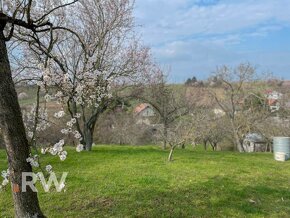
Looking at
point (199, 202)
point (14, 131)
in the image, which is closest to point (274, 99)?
point (199, 202)

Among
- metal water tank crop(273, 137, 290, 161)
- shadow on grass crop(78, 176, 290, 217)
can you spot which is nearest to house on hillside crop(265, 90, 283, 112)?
metal water tank crop(273, 137, 290, 161)

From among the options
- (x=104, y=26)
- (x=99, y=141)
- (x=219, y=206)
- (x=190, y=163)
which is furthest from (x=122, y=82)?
(x=99, y=141)

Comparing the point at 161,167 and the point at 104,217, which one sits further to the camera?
the point at 161,167

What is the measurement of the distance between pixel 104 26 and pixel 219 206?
10.2 m

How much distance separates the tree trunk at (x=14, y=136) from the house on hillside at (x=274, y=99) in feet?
83.8

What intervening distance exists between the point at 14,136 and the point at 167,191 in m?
4.14

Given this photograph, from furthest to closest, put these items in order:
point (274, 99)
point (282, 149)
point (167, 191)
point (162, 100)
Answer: point (274, 99)
point (162, 100)
point (282, 149)
point (167, 191)

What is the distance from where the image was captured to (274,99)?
96.3 feet

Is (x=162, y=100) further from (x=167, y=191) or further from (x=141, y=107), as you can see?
(x=167, y=191)

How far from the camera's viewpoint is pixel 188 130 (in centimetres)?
1262

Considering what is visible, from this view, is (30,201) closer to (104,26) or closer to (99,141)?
(104,26)

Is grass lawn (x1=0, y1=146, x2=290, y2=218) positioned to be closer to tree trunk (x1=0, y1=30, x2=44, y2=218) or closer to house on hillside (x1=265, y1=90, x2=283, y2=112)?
tree trunk (x1=0, y1=30, x2=44, y2=218)

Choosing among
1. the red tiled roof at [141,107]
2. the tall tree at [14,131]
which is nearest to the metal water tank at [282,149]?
the tall tree at [14,131]

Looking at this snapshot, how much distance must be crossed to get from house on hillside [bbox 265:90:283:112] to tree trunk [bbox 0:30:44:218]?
25.5 meters
